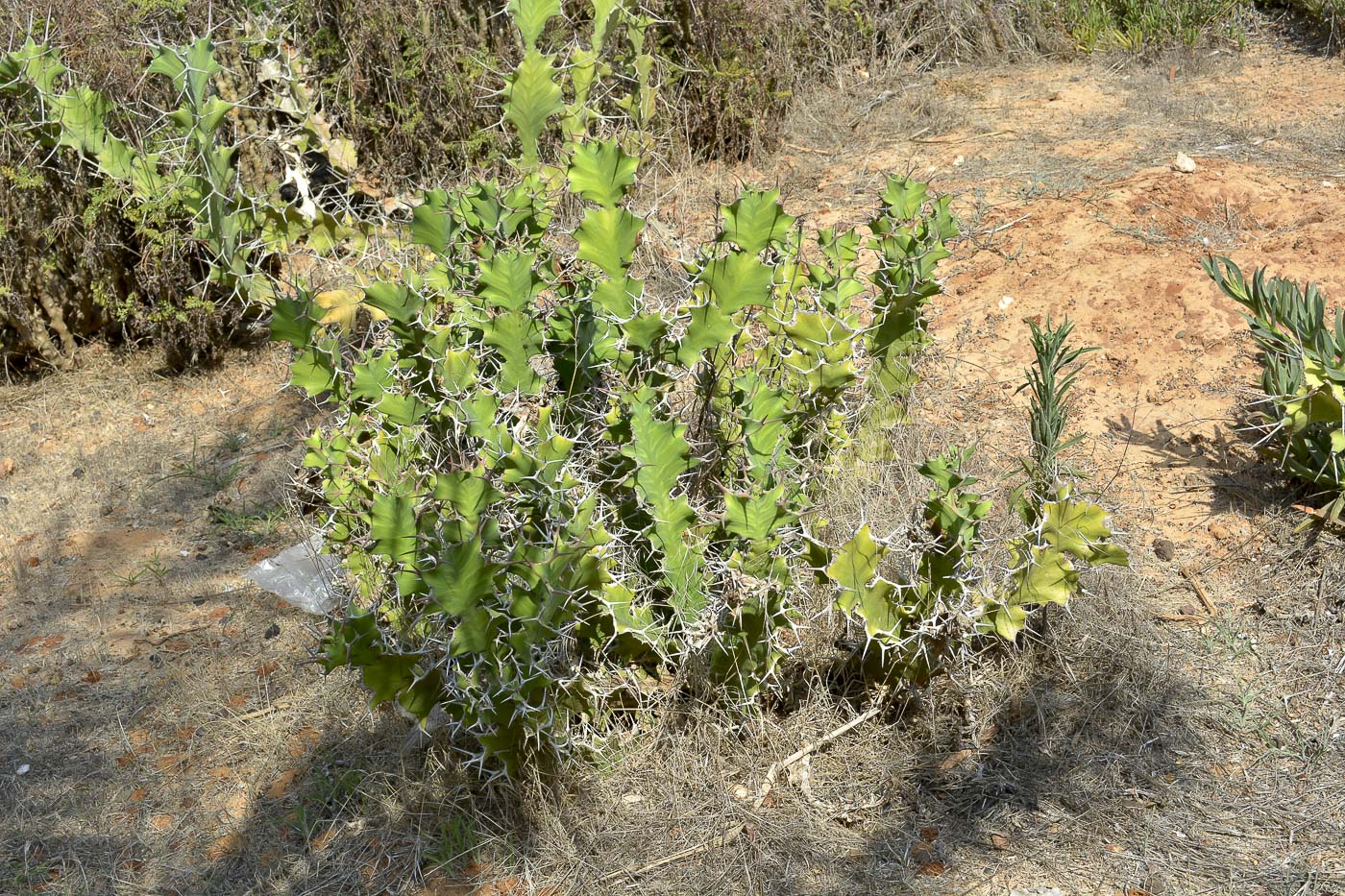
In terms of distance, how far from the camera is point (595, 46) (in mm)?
3334

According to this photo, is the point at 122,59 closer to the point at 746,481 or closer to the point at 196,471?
the point at 196,471

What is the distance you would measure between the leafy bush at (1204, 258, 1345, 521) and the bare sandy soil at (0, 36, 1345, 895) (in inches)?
6.6

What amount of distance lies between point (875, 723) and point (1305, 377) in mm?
1492

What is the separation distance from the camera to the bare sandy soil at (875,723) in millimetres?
2568

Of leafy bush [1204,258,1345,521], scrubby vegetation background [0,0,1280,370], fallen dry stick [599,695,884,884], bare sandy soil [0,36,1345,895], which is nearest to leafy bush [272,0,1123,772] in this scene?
fallen dry stick [599,695,884,884]

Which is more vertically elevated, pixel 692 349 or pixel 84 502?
pixel 692 349

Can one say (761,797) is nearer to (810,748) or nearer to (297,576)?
(810,748)

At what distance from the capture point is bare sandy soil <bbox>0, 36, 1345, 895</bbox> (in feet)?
8.43

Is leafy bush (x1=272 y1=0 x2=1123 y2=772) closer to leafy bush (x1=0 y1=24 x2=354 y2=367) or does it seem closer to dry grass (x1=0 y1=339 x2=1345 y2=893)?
dry grass (x1=0 y1=339 x2=1345 y2=893)

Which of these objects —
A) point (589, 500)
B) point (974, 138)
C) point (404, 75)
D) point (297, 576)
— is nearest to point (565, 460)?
point (589, 500)

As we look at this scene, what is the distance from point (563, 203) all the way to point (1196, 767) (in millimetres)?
3538

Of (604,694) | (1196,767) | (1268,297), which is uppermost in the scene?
(1268,297)

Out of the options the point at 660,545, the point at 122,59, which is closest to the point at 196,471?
the point at 122,59

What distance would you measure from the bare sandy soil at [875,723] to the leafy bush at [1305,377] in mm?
166
